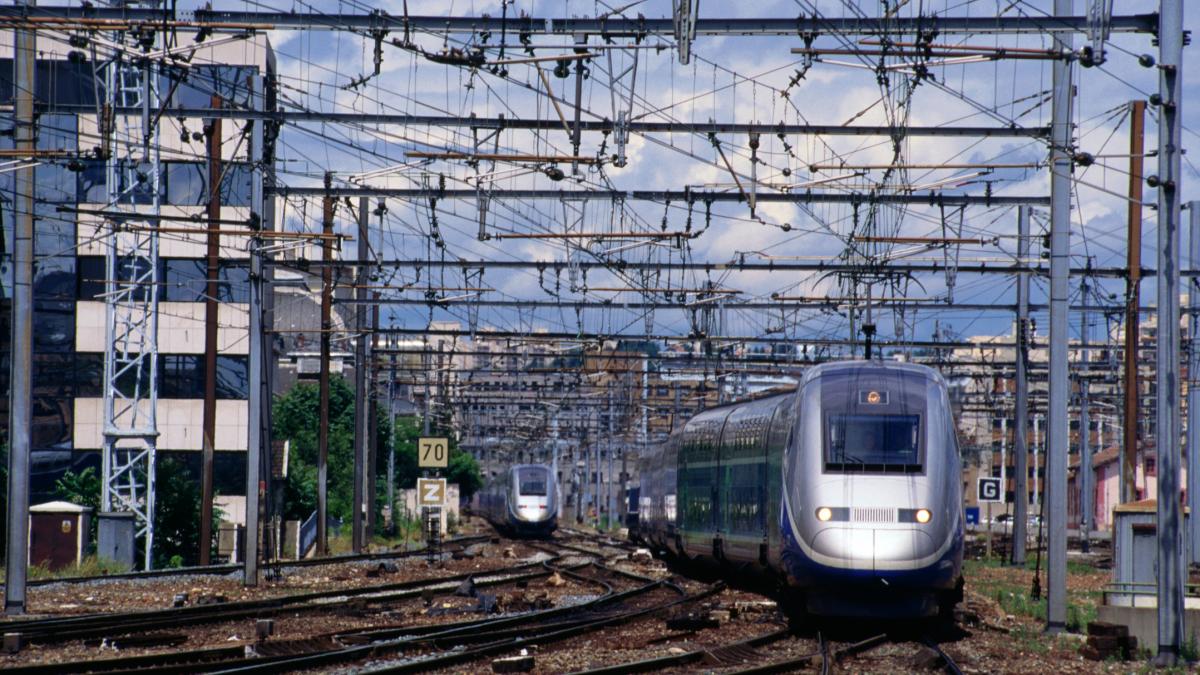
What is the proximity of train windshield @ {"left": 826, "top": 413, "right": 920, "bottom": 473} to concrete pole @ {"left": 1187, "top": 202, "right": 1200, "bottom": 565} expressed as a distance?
16.0m

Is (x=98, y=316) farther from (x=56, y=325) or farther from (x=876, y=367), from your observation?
(x=876, y=367)

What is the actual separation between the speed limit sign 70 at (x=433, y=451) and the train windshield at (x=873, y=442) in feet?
61.9

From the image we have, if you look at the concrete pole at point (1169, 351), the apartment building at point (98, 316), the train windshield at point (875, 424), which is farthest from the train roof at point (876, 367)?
the apartment building at point (98, 316)

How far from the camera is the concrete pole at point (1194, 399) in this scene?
32469mm

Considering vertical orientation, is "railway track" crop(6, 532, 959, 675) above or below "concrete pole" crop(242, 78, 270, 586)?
below

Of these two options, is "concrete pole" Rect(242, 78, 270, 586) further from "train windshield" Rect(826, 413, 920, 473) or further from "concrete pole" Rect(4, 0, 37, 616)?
"train windshield" Rect(826, 413, 920, 473)

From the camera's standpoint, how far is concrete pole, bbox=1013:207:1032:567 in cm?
2956

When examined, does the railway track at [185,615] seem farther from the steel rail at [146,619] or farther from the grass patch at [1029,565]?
the grass patch at [1029,565]

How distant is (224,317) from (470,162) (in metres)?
33.9

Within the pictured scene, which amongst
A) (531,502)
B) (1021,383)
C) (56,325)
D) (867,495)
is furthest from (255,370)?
(531,502)

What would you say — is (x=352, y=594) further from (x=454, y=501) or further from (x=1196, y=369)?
(x=454, y=501)

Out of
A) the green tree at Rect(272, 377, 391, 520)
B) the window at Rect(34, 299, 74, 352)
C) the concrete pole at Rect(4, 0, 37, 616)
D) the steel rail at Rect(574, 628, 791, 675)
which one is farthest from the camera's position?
the green tree at Rect(272, 377, 391, 520)

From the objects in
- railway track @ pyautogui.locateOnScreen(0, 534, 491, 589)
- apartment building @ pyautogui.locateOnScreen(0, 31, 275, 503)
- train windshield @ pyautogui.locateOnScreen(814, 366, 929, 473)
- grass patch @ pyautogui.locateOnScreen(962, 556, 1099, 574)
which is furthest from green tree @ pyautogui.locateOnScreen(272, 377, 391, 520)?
train windshield @ pyautogui.locateOnScreen(814, 366, 929, 473)

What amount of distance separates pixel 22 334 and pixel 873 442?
11.9 meters
